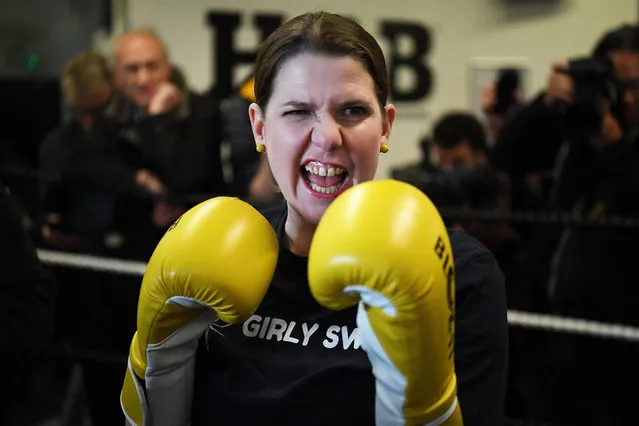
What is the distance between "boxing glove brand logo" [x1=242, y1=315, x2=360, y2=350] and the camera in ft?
3.30

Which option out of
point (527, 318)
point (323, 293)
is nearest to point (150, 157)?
point (527, 318)

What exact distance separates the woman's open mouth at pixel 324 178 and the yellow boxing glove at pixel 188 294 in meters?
0.08

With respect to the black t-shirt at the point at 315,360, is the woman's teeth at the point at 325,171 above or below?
above

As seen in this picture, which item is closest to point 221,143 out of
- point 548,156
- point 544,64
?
point 548,156

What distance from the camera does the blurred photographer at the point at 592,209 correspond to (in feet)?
6.73

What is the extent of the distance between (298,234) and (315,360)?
18 cm

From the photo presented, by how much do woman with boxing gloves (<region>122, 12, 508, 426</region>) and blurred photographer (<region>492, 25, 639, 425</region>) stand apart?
1141mm

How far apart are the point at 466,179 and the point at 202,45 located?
184 cm

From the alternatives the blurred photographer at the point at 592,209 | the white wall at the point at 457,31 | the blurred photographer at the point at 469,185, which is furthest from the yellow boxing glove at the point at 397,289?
the white wall at the point at 457,31

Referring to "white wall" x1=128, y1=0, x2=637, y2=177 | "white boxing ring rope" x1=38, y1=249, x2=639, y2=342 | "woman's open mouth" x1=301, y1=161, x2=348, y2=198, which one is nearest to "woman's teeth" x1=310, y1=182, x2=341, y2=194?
"woman's open mouth" x1=301, y1=161, x2=348, y2=198

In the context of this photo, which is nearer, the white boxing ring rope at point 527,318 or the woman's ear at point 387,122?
the woman's ear at point 387,122

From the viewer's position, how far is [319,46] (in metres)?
1.01

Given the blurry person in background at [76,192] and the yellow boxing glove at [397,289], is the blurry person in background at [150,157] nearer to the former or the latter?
the blurry person in background at [76,192]

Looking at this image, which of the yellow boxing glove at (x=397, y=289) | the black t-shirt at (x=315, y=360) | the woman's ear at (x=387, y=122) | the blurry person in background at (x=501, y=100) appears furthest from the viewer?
the blurry person in background at (x=501, y=100)
